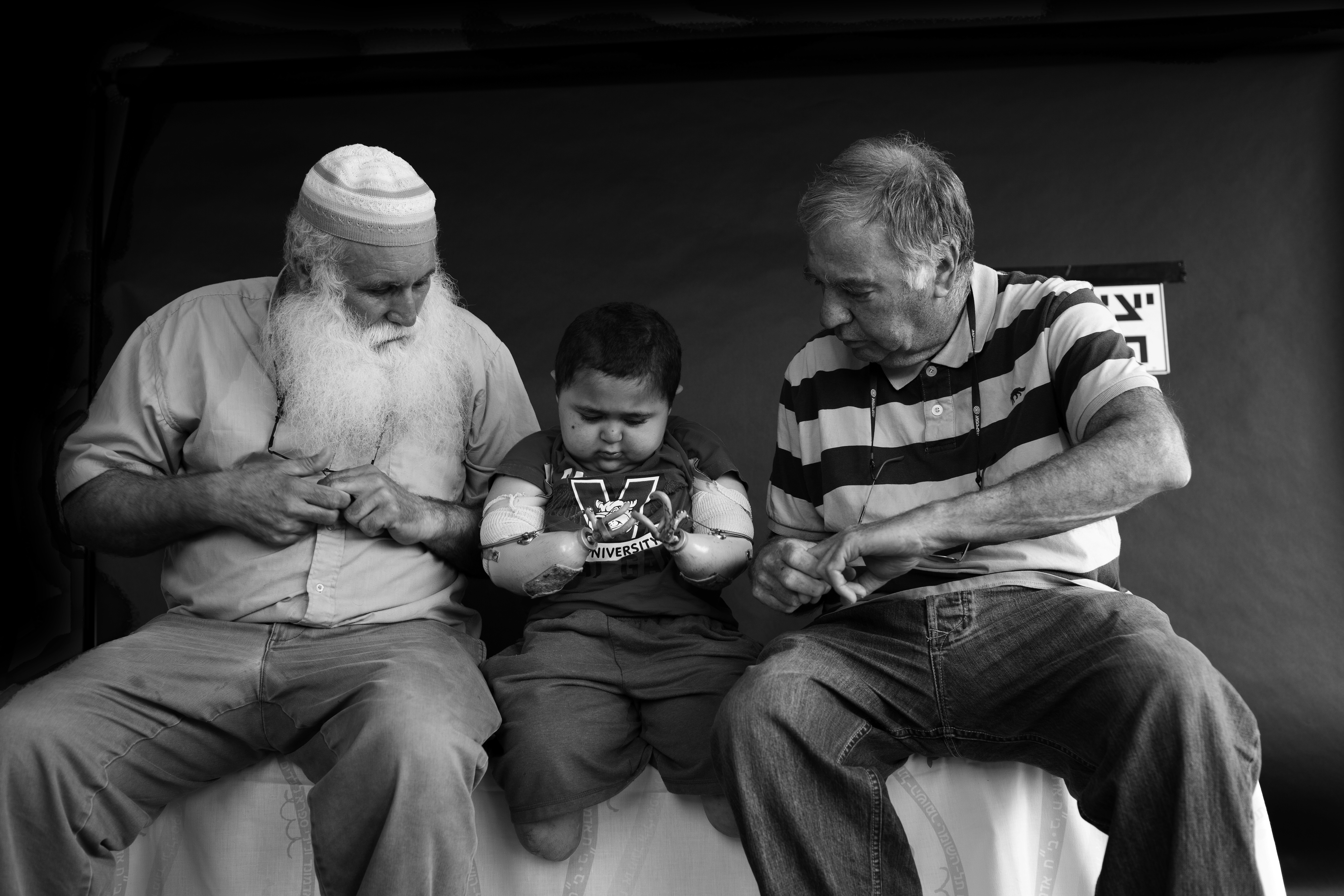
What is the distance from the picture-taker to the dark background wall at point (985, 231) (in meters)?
3.23

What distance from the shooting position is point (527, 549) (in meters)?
2.42

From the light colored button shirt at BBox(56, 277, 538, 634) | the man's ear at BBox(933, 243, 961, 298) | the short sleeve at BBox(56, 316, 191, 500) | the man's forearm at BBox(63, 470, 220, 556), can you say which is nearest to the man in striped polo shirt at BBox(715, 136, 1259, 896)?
the man's ear at BBox(933, 243, 961, 298)

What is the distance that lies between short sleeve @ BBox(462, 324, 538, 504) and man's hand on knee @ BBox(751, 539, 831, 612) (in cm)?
75

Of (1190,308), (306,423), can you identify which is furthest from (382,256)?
(1190,308)

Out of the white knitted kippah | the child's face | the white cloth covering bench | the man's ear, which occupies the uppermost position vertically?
the white knitted kippah

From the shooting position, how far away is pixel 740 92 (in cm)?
348

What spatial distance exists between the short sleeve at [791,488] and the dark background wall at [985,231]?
Result: 76cm

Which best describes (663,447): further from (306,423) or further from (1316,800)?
(1316,800)

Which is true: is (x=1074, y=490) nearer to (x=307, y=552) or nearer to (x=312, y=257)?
(x=307, y=552)

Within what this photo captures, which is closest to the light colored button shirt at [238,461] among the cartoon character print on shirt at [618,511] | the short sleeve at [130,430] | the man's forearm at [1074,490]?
the short sleeve at [130,430]

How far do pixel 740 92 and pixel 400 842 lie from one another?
7.76ft

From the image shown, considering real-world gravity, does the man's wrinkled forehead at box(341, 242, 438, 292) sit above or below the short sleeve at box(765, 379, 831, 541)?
above

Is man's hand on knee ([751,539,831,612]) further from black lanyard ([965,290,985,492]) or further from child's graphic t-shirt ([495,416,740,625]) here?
black lanyard ([965,290,985,492])

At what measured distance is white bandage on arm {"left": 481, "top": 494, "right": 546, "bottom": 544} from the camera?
97.7 inches
